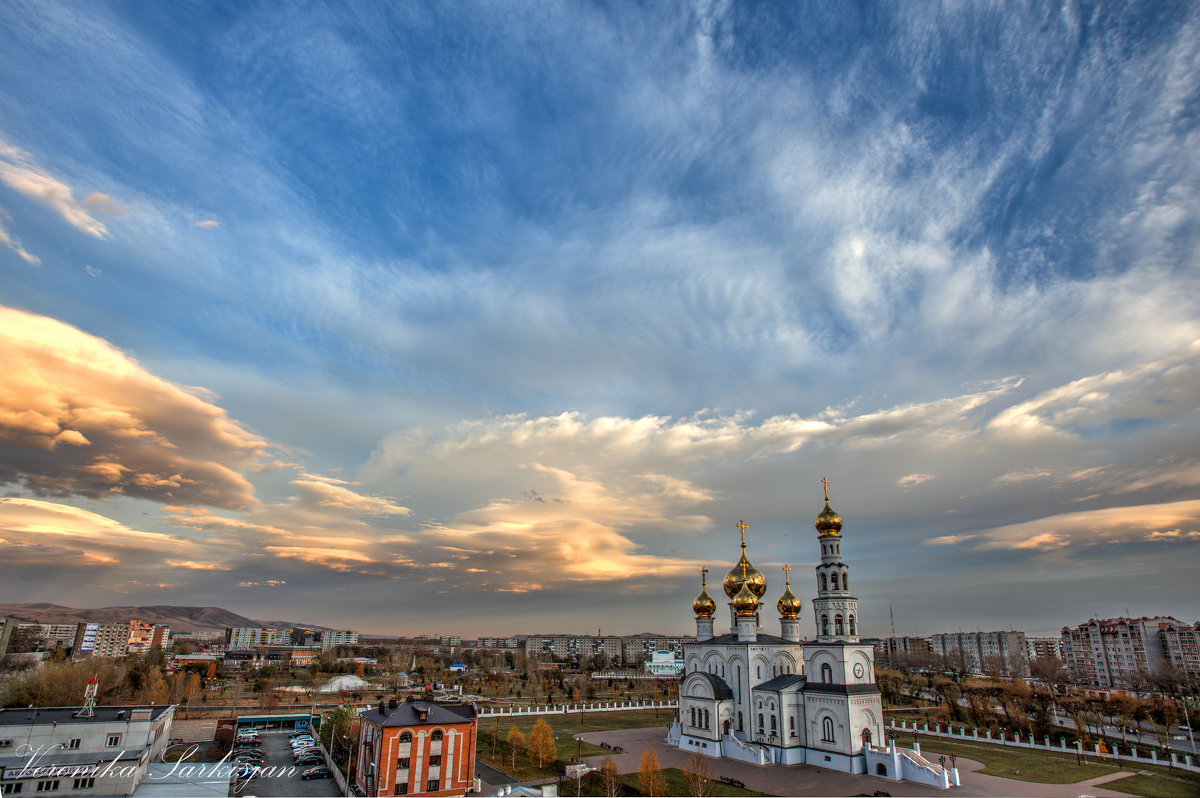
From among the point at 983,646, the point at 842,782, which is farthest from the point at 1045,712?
the point at 983,646

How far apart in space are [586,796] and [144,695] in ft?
146

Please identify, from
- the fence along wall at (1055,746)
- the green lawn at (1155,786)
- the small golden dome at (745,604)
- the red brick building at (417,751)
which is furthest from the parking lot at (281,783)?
the fence along wall at (1055,746)

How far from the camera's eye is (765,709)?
35312 millimetres

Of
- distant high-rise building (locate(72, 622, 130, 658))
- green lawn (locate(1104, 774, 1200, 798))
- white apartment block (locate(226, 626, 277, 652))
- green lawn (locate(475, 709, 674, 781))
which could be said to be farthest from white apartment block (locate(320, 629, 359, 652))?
green lawn (locate(1104, 774, 1200, 798))

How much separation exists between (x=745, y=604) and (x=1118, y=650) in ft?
293

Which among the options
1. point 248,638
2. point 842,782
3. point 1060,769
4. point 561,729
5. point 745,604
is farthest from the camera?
point 248,638

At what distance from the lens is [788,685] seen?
3475cm

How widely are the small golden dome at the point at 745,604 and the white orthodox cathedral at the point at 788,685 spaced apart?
7 cm

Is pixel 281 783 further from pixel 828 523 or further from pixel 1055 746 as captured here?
pixel 1055 746

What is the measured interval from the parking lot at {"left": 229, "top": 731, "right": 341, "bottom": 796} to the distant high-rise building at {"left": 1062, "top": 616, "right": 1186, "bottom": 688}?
319 ft

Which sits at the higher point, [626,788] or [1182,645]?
[1182,645]

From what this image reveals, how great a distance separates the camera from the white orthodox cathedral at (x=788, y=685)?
32562 mm

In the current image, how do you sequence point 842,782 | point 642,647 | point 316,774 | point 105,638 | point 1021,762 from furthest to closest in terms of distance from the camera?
point 642,647, point 105,638, point 1021,762, point 316,774, point 842,782

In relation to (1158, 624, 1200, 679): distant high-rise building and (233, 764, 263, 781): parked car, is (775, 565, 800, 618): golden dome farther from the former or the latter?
(1158, 624, 1200, 679): distant high-rise building
